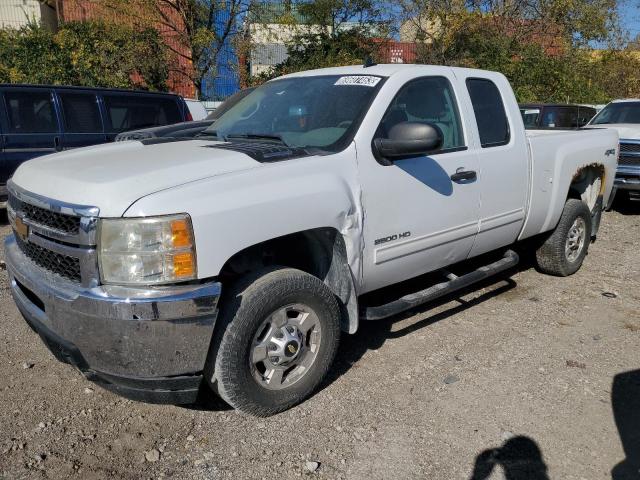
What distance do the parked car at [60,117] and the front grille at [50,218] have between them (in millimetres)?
5008

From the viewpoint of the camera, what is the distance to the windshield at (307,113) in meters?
3.62

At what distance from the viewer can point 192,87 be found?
1758 centimetres

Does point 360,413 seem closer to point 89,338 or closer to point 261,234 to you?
point 261,234

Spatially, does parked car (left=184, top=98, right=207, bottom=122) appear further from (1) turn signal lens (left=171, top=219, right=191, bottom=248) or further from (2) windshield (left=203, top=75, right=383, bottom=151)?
(1) turn signal lens (left=171, top=219, right=191, bottom=248)

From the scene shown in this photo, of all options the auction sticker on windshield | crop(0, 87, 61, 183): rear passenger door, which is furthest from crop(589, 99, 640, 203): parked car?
crop(0, 87, 61, 183): rear passenger door

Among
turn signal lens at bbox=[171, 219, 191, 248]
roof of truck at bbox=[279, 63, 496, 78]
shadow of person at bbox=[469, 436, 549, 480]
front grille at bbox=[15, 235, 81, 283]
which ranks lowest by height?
shadow of person at bbox=[469, 436, 549, 480]

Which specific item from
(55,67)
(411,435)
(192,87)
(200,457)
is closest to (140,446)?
(200,457)

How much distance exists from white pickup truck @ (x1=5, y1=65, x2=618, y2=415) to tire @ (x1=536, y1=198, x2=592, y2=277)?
110cm

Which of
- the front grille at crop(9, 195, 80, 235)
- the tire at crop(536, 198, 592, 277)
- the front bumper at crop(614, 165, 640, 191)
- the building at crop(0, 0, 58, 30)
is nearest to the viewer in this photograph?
the front grille at crop(9, 195, 80, 235)

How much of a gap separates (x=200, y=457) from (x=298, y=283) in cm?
104

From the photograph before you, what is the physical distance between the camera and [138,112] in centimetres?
889

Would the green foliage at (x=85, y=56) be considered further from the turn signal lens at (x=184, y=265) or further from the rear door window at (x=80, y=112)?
the turn signal lens at (x=184, y=265)

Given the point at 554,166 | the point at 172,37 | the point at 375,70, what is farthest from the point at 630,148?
the point at 172,37

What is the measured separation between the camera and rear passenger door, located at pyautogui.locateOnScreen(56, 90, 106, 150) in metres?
8.03
